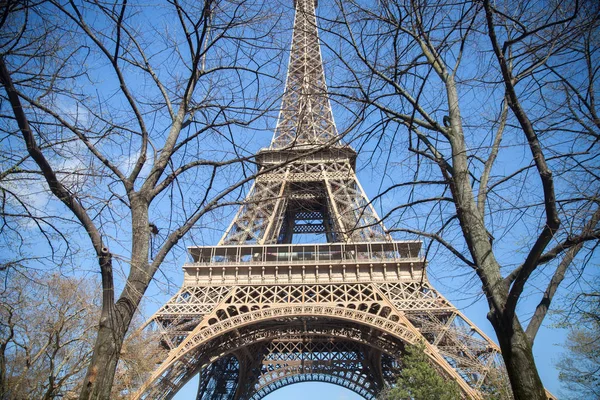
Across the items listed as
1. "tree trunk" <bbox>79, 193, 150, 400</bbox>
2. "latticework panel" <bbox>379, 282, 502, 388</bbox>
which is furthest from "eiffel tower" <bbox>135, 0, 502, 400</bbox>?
"tree trunk" <bbox>79, 193, 150, 400</bbox>

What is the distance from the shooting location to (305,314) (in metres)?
19.7

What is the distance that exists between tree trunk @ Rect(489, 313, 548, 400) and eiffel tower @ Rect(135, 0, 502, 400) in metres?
12.1

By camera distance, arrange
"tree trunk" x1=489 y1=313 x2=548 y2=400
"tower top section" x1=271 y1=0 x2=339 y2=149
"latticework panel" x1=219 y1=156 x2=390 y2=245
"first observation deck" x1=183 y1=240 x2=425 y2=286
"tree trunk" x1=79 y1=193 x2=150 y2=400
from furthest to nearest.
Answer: "latticework panel" x1=219 y1=156 x2=390 y2=245 < "first observation deck" x1=183 y1=240 x2=425 y2=286 < "tower top section" x1=271 y1=0 x2=339 y2=149 < "tree trunk" x1=79 y1=193 x2=150 y2=400 < "tree trunk" x1=489 y1=313 x2=548 y2=400

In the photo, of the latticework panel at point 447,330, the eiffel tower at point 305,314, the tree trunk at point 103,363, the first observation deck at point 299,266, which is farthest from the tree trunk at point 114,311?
the first observation deck at point 299,266

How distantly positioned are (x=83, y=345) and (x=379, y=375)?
59.0ft

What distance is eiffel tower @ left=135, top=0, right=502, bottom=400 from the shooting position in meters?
18.3

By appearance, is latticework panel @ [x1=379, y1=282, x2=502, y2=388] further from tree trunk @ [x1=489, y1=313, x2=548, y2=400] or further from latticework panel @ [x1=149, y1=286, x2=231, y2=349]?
tree trunk @ [x1=489, y1=313, x2=548, y2=400]

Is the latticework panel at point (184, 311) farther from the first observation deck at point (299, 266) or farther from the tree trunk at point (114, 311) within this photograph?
the tree trunk at point (114, 311)

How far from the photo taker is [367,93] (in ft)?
16.1

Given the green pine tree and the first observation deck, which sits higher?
the first observation deck

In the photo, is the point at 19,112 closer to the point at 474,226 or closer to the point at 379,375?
the point at 474,226

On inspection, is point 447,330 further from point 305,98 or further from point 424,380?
point 305,98

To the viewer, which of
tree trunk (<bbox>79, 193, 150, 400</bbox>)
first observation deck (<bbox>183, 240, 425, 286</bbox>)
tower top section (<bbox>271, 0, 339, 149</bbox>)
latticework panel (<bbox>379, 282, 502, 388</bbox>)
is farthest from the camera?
first observation deck (<bbox>183, 240, 425, 286</bbox>)

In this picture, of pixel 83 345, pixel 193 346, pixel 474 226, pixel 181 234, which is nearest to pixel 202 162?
pixel 181 234
